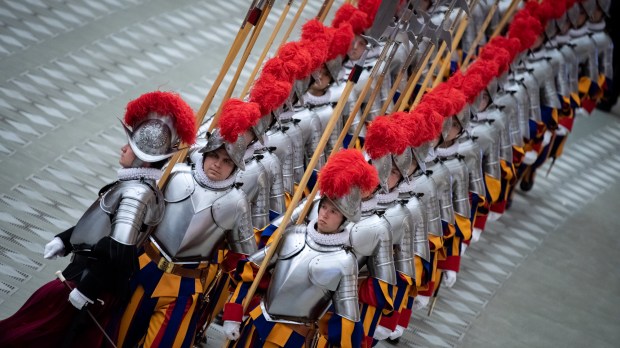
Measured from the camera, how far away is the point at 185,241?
628 centimetres

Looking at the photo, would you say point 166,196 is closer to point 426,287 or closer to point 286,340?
point 286,340

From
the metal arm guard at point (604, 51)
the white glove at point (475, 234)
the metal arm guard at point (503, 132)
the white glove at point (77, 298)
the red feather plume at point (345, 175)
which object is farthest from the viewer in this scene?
the metal arm guard at point (604, 51)

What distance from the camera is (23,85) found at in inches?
412

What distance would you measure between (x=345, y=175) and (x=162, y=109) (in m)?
1.07

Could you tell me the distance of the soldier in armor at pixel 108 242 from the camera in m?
5.72

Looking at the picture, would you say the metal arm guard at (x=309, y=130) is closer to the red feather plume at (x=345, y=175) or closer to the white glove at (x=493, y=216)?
the red feather plume at (x=345, y=175)

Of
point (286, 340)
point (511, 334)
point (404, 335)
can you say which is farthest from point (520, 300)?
point (286, 340)

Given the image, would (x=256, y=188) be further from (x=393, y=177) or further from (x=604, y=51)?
(x=604, y=51)

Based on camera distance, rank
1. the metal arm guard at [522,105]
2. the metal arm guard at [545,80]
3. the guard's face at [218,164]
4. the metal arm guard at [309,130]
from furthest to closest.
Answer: the metal arm guard at [545,80] → the metal arm guard at [522,105] → the metal arm guard at [309,130] → the guard's face at [218,164]

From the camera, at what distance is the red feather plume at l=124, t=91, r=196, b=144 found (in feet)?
19.2

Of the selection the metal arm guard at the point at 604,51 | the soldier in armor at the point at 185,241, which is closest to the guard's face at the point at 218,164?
the soldier in armor at the point at 185,241

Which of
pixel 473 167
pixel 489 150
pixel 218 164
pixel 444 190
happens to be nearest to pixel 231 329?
pixel 218 164

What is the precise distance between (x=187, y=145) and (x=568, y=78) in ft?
19.6

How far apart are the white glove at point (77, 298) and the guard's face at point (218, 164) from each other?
42.8 inches
